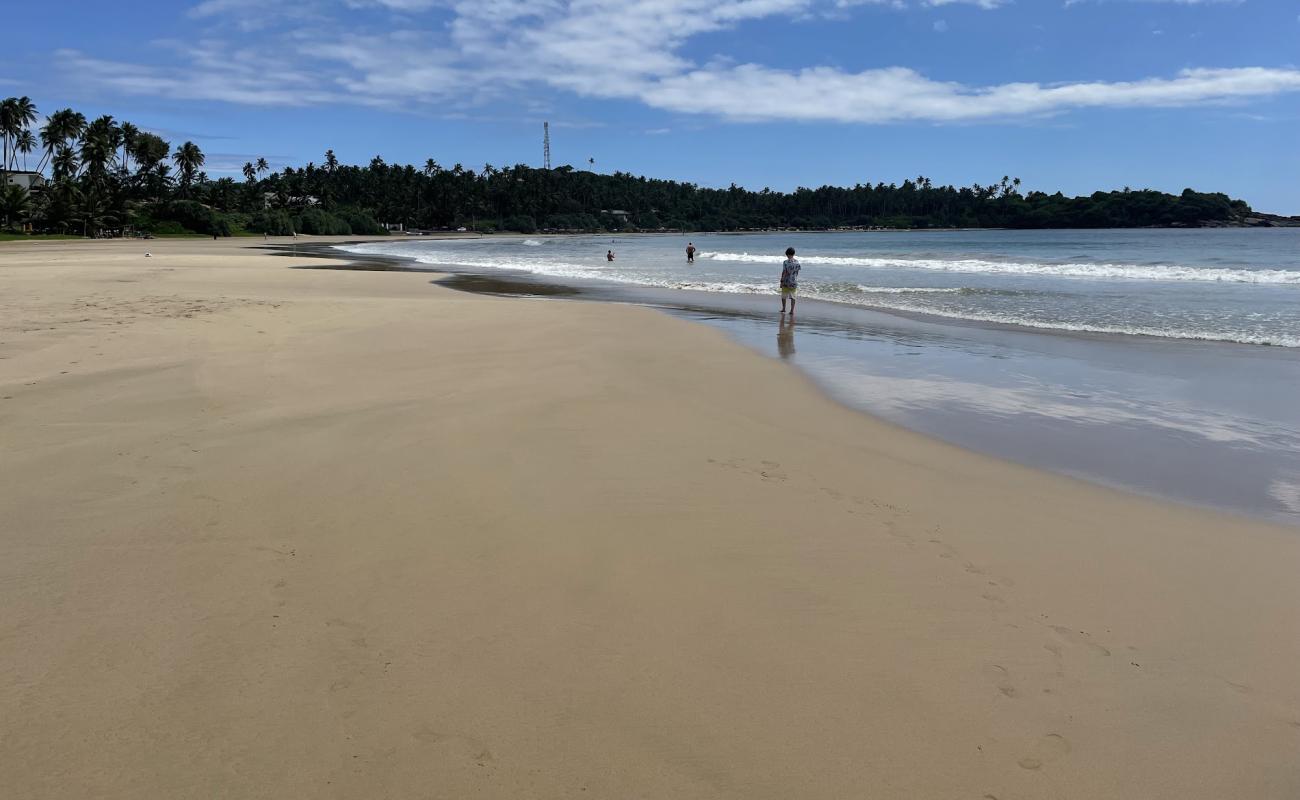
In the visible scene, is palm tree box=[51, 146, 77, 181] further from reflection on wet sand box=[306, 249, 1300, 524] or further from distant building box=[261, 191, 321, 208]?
reflection on wet sand box=[306, 249, 1300, 524]

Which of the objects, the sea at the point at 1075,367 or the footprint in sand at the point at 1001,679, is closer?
the footprint in sand at the point at 1001,679

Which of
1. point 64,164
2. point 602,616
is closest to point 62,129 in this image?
point 64,164

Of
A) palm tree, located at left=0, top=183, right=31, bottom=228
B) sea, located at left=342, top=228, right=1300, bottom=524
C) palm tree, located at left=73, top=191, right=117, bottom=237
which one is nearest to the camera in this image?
sea, located at left=342, top=228, right=1300, bottom=524

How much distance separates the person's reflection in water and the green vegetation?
7812 centimetres

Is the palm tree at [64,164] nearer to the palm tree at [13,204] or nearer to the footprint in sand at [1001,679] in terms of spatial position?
the palm tree at [13,204]

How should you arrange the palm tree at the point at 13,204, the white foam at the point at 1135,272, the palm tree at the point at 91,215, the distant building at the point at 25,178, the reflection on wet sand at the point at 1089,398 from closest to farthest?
the reflection on wet sand at the point at 1089,398, the white foam at the point at 1135,272, the palm tree at the point at 13,204, the palm tree at the point at 91,215, the distant building at the point at 25,178

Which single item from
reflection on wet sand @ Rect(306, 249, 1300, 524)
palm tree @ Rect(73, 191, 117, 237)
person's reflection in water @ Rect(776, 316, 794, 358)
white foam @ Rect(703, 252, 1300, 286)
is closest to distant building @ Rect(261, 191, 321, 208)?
palm tree @ Rect(73, 191, 117, 237)

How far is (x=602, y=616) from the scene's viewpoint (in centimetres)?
345

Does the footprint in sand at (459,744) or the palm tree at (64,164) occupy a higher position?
the palm tree at (64,164)

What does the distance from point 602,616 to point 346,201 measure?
157434 mm

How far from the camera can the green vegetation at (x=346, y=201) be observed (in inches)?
3022

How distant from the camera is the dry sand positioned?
2.52 metres

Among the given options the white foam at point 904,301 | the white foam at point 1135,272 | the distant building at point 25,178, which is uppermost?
the distant building at point 25,178

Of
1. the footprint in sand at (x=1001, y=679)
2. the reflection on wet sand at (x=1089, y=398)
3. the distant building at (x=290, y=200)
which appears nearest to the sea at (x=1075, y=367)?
the reflection on wet sand at (x=1089, y=398)
